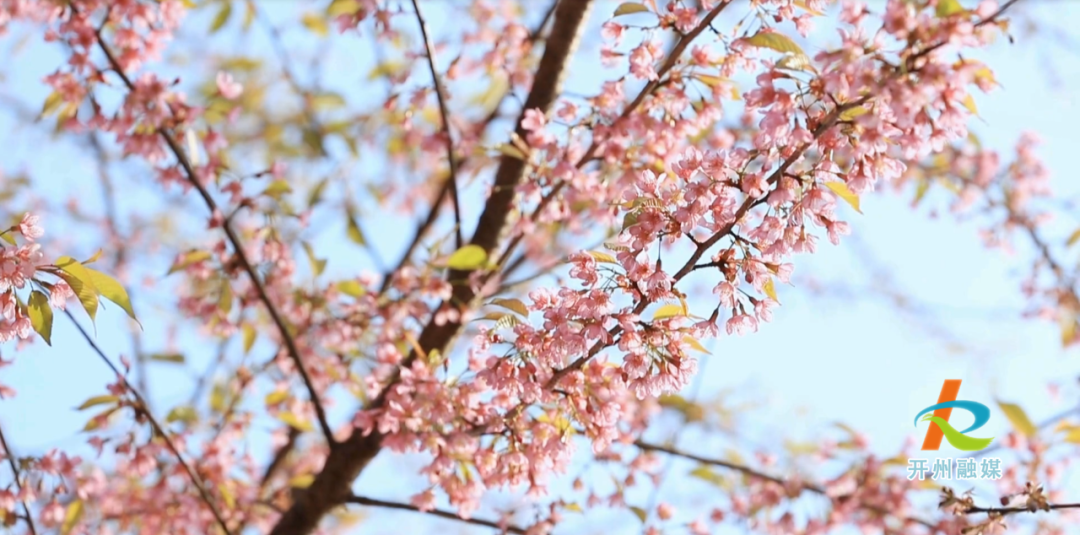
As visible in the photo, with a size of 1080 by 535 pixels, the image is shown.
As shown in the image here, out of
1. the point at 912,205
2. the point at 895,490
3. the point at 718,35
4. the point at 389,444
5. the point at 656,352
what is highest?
the point at 912,205

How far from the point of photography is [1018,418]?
1.95 meters

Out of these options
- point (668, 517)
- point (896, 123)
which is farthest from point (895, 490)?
point (896, 123)

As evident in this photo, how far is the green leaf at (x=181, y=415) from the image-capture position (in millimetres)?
1971

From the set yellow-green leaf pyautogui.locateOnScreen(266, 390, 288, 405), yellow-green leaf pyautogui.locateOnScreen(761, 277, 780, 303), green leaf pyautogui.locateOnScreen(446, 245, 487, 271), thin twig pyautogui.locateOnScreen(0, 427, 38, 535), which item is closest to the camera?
yellow-green leaf pyautogui.locateOnScreen(761, 277, 780, 303)

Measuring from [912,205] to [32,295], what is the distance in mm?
2173

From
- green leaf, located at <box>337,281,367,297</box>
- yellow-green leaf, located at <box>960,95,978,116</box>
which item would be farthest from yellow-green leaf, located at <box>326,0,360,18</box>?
yellow-green leaf, located at <box>960,95,978,116</box>

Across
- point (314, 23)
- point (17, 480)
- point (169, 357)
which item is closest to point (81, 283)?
point (17, 480)

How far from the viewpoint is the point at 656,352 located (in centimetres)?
117

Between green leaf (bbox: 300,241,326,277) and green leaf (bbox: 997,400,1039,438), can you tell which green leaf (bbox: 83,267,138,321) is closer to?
green leaf (bbox: 300,241,326,277)

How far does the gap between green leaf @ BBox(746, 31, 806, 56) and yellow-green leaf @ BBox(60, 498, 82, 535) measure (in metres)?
1.64

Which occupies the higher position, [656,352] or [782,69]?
[782,69]

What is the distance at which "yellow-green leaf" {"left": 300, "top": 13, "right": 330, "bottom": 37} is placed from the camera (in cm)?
285

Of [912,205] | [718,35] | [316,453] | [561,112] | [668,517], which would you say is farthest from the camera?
[316,453]

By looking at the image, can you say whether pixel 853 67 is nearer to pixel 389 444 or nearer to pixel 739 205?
pixel 739 205
